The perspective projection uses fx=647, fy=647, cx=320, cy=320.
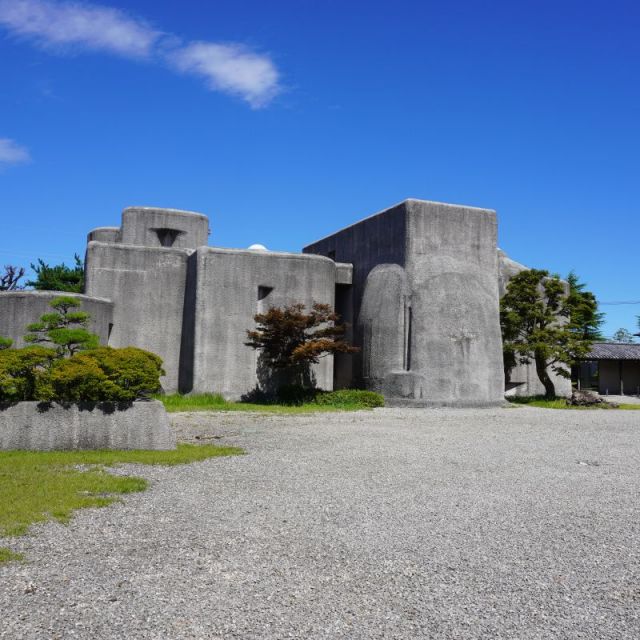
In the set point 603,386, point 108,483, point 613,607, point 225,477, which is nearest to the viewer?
point 613,607

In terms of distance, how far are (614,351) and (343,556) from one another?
28260mm

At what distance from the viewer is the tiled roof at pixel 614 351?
1142 inches

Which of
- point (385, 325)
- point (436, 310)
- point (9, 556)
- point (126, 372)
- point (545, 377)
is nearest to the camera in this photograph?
point (9, 556)

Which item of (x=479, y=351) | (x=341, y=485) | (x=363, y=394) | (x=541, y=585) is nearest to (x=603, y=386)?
(x=479, y=351)

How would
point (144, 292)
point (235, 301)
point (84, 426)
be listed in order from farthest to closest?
point (144, 292) → point (235, 301) → point (84, 426)

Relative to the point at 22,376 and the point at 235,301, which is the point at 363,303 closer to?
the point at 235,301

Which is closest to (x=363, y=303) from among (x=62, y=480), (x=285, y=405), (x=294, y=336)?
(x=294, y=336)

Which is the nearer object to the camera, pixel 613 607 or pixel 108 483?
pixel 613 607

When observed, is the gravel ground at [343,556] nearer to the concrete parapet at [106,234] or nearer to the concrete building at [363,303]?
the concrete building at [363,303]

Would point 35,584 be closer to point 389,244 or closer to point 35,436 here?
point 35,436

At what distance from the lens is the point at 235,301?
61.0 ft

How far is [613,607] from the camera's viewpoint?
12.8ft

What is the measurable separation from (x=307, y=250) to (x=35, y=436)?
16.9m

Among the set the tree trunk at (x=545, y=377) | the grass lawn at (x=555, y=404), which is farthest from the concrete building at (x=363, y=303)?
the tree trunk at (x=545, y=377)
